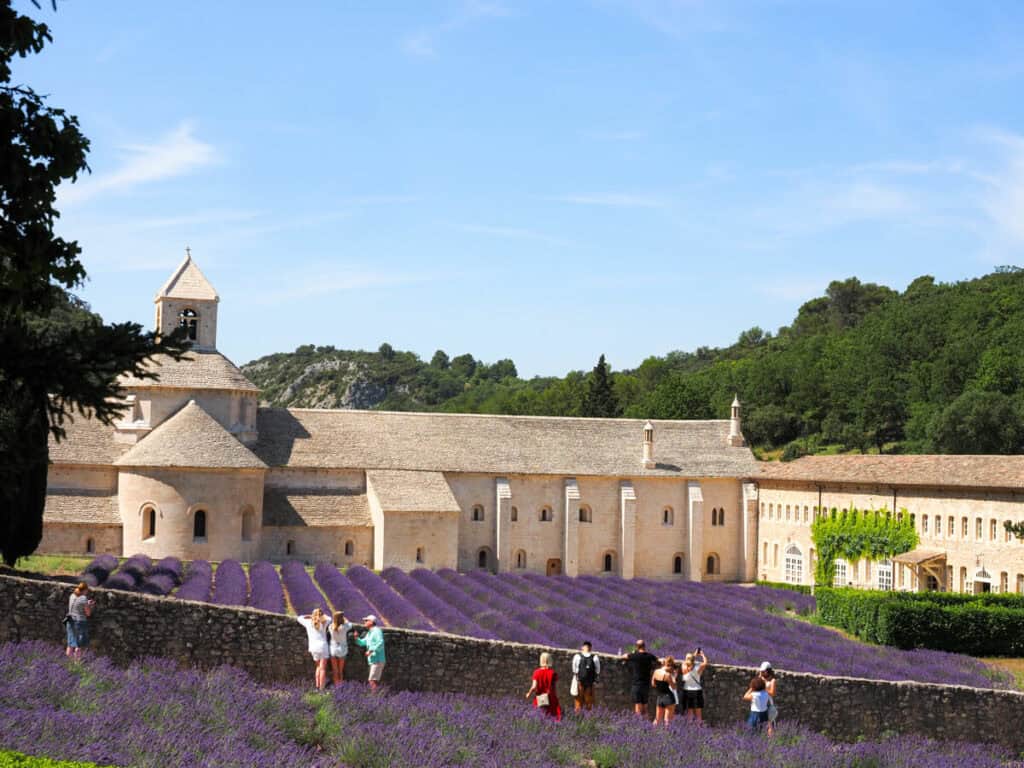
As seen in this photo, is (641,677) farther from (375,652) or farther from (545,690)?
(375,652)

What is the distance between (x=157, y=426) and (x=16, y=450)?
3983cm

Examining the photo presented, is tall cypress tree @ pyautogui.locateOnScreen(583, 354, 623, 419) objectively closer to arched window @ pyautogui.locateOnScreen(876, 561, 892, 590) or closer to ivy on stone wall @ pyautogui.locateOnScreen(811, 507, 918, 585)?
ivy on stone wall @ pyautogui.locateOnScreen(811, 507, 918, 585)

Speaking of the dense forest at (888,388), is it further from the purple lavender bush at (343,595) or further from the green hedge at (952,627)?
the purple lavender bush at (343,595)

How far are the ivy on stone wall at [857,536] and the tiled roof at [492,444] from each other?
7.65 m

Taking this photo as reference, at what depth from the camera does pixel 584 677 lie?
19109 mm

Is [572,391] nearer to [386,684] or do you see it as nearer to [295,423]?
[295,423]

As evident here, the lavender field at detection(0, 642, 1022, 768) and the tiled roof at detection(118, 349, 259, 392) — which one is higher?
the tiled roof at detection(118, 349, 259, 392)

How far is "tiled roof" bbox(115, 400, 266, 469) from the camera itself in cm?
4785

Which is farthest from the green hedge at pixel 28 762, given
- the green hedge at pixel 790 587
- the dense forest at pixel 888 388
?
the dense forest at pixel 888 388

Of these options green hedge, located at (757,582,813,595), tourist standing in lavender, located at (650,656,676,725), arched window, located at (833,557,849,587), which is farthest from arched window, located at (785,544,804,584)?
tourist standing in lavender, located at (650,656,676,725)

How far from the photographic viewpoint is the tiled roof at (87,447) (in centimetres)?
4931

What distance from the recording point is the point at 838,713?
20.2m

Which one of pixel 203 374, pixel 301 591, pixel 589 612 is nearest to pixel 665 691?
pixel 589 612

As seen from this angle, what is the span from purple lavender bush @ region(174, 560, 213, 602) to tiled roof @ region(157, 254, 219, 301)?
49.0 ft
